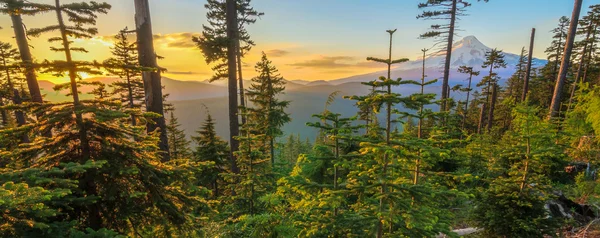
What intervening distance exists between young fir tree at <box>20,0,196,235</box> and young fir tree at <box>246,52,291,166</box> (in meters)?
11.0

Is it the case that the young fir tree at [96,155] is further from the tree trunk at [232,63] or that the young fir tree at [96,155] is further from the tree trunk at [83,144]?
the tree trunk at [232,63]

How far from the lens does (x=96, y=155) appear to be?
329 centimetres

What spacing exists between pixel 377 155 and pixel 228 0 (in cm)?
1054

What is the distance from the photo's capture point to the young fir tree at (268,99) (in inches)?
582

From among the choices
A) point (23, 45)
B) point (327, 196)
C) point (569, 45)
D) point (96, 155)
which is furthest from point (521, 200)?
point (23, 45)

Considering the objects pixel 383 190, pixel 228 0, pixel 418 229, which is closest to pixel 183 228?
pixel 383 190

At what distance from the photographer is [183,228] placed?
379 cm

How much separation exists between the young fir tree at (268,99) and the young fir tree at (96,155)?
1101cm

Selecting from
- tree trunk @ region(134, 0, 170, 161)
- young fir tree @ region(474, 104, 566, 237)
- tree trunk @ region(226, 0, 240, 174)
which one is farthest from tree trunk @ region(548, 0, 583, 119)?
tree trunk @ region(134, 0, 170, 161)

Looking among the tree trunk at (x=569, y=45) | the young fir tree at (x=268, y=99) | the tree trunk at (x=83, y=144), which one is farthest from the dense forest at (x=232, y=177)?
the young fir tree at (x=268, y=99)

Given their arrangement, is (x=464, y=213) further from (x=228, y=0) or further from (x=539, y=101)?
(x=539, y=101)

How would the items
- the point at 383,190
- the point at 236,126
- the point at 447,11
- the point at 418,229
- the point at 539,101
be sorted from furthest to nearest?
the point at 539,101 < the point at 447,11 < the point at 236,126 < the point at 418,229 < the point at 383,190

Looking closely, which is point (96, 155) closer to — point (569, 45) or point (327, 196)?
point (327, 196)

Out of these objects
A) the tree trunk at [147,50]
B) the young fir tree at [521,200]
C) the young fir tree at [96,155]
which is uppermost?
the tree trunk at [147,50]
